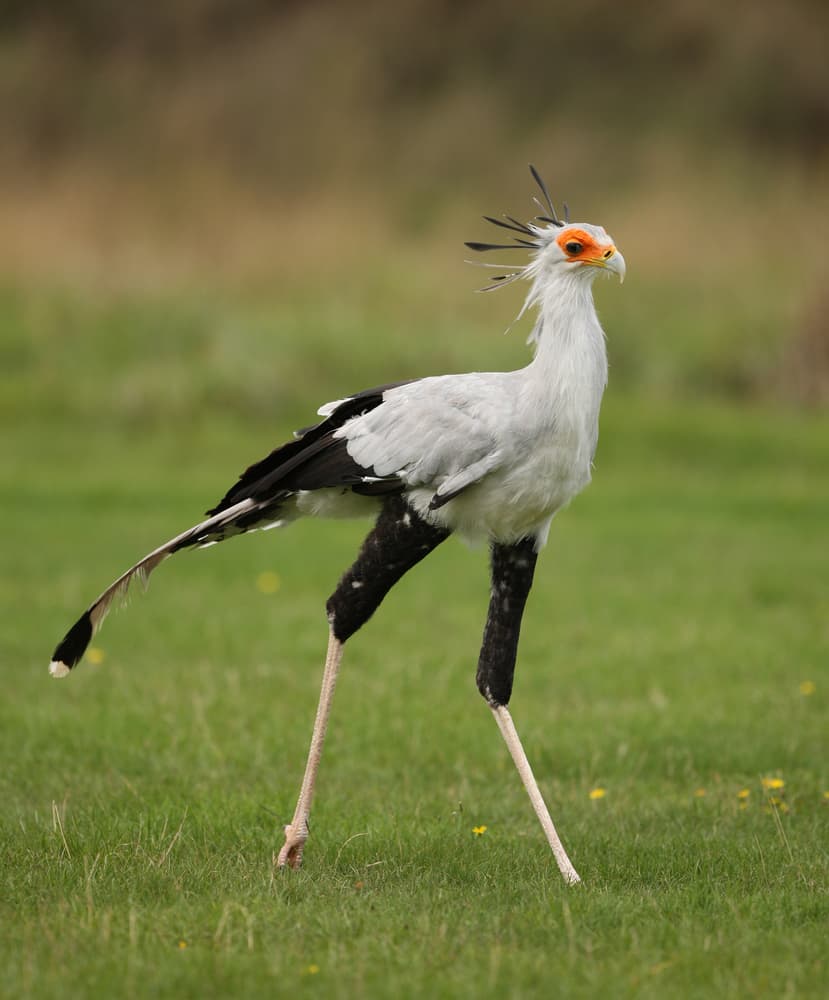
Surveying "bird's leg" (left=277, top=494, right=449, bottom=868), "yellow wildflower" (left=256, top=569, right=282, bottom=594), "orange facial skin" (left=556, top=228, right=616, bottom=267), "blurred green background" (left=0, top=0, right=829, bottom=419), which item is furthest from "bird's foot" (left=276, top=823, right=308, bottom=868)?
"blurred green background" (left=0, top=0, right=829, bottom=419)

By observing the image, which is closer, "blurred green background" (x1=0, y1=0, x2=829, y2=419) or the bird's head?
the bird's head

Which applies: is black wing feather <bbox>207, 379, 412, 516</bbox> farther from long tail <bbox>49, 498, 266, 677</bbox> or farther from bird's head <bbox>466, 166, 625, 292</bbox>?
bird's head <bbox>466, 166, 625, 292</bbox>

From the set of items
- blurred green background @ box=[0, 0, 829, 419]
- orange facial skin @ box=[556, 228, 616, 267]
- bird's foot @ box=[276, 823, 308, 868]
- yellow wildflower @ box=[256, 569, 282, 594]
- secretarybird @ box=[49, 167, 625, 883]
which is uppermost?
blurred green background @ box=[0, 0, 829, 419]

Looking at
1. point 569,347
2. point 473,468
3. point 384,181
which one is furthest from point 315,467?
point 384,181

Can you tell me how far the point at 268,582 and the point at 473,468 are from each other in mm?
6570

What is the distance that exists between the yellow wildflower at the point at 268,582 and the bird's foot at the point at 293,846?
19.4 ft

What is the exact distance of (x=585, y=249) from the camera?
4.97 metres

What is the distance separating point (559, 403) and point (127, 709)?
3591 millimetres

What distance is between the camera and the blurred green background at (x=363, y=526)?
181 inches

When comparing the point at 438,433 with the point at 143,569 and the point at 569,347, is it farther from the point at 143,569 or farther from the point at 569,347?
the point at 143,569

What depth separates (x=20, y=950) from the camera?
4.12 metres

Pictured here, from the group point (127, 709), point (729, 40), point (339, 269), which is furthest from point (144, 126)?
point (127, 709)

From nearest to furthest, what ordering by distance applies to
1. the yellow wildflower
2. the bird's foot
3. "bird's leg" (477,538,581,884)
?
the bird's foot, "bird's leg" (477,538,581,884), the yellow wildflower

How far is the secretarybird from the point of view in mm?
4938
